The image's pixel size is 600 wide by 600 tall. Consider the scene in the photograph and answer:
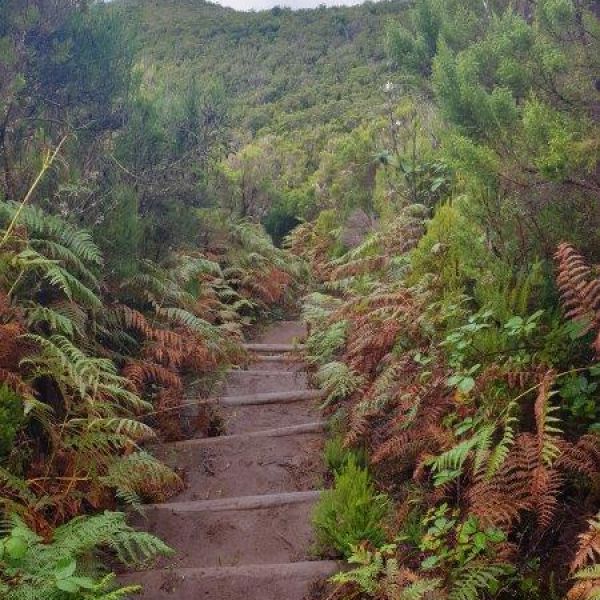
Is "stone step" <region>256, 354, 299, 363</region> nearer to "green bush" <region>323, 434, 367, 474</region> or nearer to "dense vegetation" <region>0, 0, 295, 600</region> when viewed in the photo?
"dense vegetation" <region>0, 0, 295, 600</region>

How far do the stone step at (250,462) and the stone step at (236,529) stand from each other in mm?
329

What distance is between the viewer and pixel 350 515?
3723mm

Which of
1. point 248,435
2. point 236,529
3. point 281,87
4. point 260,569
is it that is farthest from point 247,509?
point 281,87

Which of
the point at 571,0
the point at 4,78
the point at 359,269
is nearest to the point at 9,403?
the point at 4,78

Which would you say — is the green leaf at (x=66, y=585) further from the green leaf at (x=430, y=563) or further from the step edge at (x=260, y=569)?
the green leaf at (x=430, y=563)

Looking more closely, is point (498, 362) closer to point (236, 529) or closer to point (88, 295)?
point (236, 529)

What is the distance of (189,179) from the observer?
9.18 metres

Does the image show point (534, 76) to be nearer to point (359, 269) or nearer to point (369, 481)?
point (369, 481)

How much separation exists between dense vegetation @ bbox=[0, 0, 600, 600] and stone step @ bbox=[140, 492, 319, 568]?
28cm

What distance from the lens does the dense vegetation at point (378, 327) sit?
3061mm

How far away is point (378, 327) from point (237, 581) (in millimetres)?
2665

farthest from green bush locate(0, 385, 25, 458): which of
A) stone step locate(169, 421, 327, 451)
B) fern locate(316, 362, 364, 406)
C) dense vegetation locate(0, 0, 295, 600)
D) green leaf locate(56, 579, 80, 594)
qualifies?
fern locate(316, 362, 364, 406)

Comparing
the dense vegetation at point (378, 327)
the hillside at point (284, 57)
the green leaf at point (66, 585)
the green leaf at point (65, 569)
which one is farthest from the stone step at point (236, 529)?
the hillside at point (284, 57)

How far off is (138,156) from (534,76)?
5.15 meters
